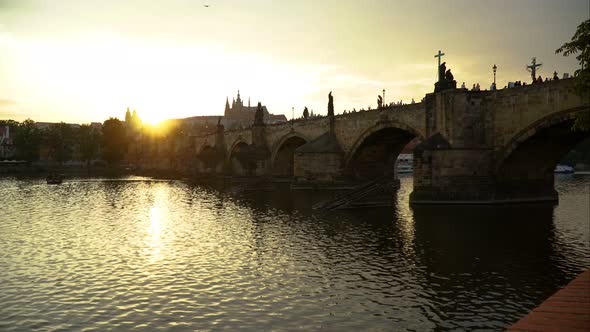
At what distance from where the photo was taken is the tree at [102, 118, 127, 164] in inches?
4862

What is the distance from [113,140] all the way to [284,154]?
72398mm

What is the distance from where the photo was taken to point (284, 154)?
233 feet

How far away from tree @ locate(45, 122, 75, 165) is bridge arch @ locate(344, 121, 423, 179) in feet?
343

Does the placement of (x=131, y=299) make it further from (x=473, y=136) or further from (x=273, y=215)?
(x=473, y=136)

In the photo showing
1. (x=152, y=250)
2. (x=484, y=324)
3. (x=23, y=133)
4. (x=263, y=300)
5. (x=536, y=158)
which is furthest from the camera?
(x=23, y=133)

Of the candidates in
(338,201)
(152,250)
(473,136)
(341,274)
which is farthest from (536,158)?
(152,250)

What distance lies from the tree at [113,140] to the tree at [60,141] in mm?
13615

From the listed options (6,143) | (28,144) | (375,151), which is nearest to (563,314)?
(375,151)

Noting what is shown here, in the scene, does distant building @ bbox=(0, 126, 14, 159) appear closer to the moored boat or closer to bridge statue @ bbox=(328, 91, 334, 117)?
the moored boat

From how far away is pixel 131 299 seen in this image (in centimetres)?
1310

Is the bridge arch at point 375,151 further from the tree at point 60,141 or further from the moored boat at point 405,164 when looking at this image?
the tree at point 60,141

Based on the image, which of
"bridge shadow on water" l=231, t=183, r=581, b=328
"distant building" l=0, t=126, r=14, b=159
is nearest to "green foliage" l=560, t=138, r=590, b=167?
"bridge shadow on water" l=231, t=183, r=581, b=328

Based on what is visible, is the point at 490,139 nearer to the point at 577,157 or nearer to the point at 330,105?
the point at 330,105

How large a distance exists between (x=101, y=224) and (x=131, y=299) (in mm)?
16241
